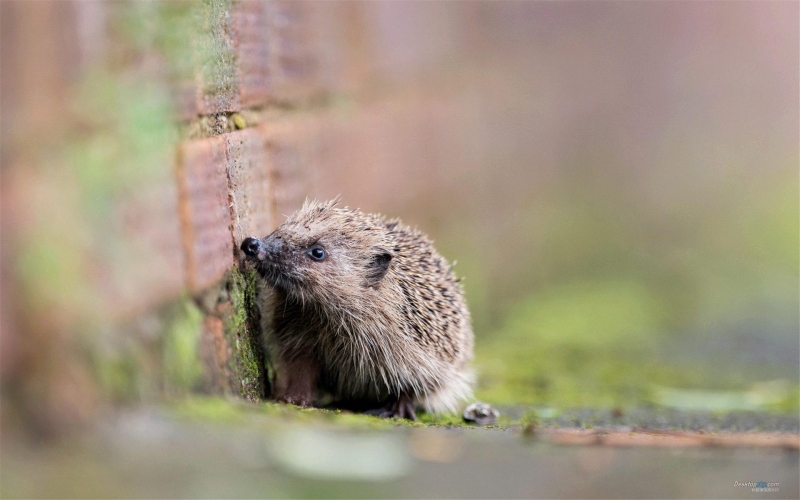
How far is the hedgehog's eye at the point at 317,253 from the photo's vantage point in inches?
129

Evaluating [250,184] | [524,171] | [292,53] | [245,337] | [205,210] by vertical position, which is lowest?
[245,337]

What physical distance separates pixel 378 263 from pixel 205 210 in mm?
809

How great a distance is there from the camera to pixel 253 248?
117 inches

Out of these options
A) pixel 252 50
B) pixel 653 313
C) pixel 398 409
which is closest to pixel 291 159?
pixel 252 50

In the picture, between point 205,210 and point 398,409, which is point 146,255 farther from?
point 398,409

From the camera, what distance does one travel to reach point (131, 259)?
115 inches

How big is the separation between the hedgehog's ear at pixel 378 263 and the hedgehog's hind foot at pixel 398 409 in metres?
0.51

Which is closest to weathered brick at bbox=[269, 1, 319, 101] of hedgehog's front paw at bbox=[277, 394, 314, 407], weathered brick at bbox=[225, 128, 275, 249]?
weathered brick at bbox=[225, 128, 275, 249]

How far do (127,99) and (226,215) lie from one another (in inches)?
25.7

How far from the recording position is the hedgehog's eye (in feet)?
10.8

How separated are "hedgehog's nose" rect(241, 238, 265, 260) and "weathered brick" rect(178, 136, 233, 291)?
6 centimetres

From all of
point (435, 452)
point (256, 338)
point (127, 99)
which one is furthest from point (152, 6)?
point (435, 452)

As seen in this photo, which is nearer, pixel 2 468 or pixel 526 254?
pixel 2 468

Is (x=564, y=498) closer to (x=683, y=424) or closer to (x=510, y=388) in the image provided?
(x=683, y=424)
